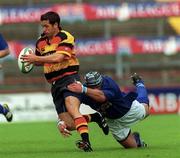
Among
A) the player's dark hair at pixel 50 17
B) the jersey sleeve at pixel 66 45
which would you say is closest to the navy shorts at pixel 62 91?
the jersey sleeve at pixel 66 45

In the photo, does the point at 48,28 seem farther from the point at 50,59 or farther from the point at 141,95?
the point at 141,95

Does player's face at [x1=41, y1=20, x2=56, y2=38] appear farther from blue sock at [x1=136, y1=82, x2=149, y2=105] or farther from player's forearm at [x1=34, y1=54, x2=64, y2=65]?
blue sock at [x1=136, y1=82, x2=149, y2=105]

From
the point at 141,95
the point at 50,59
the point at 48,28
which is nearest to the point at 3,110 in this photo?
the point at 50,59

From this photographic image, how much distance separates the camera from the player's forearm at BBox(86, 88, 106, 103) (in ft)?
26.7

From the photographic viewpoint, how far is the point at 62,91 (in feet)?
28.7

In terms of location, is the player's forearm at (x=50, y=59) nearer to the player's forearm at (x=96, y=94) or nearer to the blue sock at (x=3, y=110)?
the player's forearm at (x=96, y=94)

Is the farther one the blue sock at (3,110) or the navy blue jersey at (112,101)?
the blue sock at (3,110)

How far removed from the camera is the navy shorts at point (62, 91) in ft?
28.5

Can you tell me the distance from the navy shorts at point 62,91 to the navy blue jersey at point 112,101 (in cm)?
25

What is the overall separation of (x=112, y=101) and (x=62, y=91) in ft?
2.31

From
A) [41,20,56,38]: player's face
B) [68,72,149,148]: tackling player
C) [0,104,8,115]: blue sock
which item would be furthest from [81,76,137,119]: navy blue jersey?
[0,104,8,115]: blue sock

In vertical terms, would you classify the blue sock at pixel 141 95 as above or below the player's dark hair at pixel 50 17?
below

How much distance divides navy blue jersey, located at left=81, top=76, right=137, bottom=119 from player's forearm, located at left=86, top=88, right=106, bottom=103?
0.30ft

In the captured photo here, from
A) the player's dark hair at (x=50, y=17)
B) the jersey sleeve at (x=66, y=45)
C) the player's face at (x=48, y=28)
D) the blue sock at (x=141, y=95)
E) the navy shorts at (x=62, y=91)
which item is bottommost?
the blue sock at (x=141, y=95)
